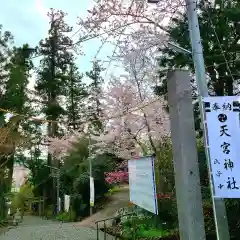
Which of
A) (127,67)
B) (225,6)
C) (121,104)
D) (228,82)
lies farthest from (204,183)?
(121,104)

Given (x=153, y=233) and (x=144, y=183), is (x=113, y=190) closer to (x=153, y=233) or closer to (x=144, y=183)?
(x=153, y=233)

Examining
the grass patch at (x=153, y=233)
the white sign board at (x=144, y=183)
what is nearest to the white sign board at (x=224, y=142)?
the white sign board at (x=144, y=183)

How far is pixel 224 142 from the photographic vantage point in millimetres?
3959

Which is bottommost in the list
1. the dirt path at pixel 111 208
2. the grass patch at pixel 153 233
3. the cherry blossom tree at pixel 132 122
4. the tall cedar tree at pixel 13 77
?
the grass patch at pixel 153 233

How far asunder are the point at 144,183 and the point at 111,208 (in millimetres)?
11610

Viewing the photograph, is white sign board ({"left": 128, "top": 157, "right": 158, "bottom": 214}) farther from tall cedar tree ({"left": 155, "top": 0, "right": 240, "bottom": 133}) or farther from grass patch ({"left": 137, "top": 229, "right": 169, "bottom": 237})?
tall cedar tree ({"left": 155, "top": 0, "right": 240, "bottom": 133})

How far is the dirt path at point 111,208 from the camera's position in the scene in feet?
50.2

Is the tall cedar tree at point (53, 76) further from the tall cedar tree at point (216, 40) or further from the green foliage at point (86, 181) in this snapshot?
the tall cedar tree at point (216, 40)

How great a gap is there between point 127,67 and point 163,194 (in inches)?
228

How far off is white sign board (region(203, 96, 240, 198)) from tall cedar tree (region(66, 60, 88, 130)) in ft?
82.5

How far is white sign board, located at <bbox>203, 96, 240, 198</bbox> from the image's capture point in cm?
388

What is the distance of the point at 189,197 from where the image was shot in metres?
3.99

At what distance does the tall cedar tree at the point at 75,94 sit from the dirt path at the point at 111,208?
9.61m

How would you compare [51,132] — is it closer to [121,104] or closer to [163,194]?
[121,104]
